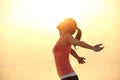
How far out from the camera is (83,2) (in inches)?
108

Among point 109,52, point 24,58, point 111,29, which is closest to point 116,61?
point 109,52

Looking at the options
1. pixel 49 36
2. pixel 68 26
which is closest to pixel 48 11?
pixel 49 36

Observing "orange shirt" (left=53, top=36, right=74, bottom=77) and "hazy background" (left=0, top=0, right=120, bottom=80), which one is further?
"hazy background" (left=0, top=0, right=120, bottom=80)

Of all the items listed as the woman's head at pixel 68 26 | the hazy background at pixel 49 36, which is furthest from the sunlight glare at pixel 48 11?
the woman's head at pixel 68 26

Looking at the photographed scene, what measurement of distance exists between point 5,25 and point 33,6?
31cm

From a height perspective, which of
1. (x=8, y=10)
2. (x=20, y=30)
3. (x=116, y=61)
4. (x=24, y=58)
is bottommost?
(x=116, y=61)

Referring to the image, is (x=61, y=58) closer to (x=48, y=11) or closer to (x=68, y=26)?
(x=68, y=26)

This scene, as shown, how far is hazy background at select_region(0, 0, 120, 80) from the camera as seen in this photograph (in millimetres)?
2723

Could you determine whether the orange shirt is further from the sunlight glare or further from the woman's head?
the sunlight glare

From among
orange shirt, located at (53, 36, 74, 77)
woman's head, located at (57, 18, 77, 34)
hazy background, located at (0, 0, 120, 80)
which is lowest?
orange shirt, located at (53, 36, 74, 77)

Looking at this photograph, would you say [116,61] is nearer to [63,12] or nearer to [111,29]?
[111,29]

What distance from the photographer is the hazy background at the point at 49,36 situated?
272cm

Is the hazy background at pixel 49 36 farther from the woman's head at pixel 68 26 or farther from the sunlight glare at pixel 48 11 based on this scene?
the woman's head at pixel 68 26

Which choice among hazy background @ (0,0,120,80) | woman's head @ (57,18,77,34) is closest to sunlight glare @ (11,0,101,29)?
hazy background @ (0,0,120,80)
